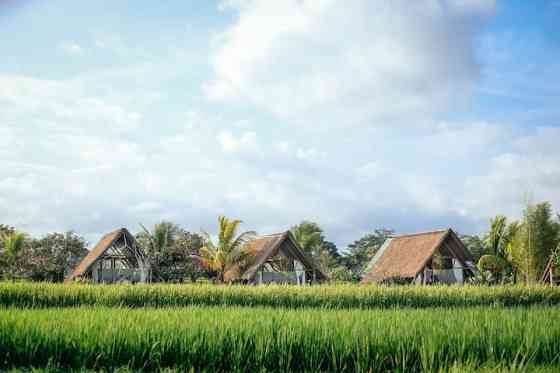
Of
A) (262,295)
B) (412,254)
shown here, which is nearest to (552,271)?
(412,254)

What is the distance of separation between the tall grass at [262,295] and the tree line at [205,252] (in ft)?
22.5

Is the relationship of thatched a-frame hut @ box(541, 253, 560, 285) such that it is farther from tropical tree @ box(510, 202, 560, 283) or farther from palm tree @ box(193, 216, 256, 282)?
palm tree @ box(193, 216, 256, 282)

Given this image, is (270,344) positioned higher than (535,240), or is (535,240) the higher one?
(535,240)

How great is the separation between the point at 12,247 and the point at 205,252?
32.9 feet

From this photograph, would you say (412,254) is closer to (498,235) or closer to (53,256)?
(498,235)

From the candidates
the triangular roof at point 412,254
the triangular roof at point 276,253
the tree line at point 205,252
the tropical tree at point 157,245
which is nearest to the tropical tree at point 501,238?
the tree line at point 205,252

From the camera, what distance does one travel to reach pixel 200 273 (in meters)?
26.3

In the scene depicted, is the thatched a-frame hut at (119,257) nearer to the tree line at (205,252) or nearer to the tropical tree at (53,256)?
the tree line at (205,252)

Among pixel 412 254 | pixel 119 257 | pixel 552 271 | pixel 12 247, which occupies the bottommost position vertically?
pixel 552 271

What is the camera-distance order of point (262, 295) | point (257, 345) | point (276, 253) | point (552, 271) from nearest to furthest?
point (257, 345) → point (262, 295) → point (276, 253) → point (552, 271)

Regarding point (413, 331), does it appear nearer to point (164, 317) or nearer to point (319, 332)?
point (319, 332)

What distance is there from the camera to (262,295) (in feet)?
49.0

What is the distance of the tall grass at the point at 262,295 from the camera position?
13.7 m

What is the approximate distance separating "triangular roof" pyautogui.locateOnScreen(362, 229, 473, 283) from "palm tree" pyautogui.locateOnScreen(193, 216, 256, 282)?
18.9 feet
